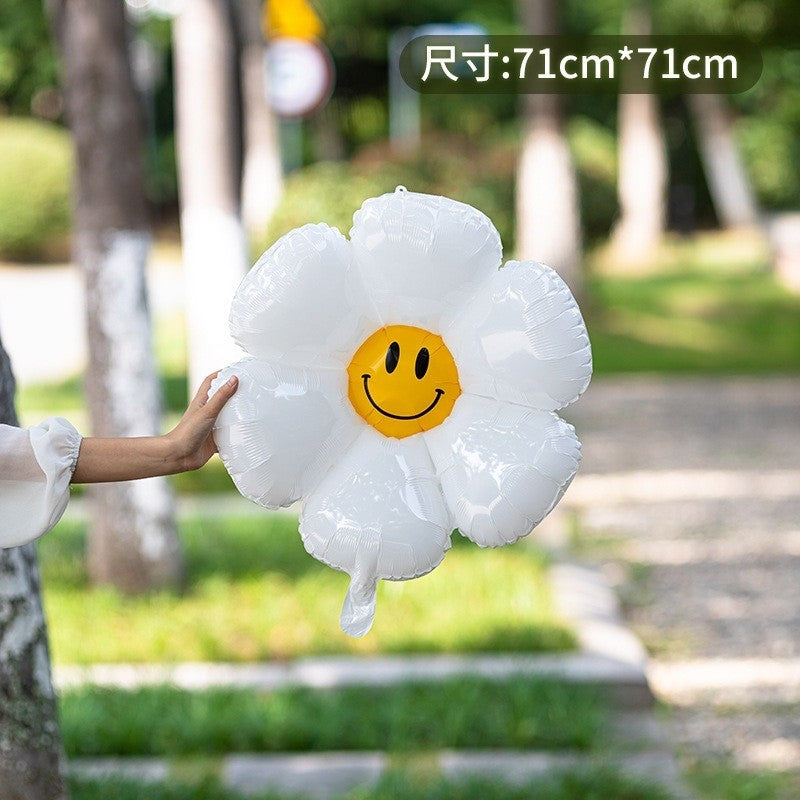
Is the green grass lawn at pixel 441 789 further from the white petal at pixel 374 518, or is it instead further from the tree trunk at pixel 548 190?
the tree trunk at pixel 548 190

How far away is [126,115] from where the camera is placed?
16.3 ft

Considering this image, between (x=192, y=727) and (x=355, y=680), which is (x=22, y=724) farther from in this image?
(x=355, y=680)

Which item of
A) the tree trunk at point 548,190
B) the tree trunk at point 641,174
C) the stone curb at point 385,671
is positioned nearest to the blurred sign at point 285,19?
the tree trunk at point 641,174

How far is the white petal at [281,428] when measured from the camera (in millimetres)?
1983

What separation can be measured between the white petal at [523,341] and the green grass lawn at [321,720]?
1.90 metres

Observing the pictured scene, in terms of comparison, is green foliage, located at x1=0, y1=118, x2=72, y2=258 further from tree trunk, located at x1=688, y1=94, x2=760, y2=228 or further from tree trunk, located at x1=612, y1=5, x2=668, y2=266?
tree trunk, located at x1=688, y1=94, x2=760, y2=228

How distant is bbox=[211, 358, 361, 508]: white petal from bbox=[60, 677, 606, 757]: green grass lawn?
1.86 meters

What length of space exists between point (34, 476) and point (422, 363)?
0.60m

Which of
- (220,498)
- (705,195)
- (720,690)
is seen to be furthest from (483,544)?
(705,195)

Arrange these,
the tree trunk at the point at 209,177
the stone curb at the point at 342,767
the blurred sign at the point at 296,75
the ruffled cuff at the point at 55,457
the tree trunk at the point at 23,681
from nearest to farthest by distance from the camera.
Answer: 1. the ruffled cuff at the point at 55,457
2. the tree trunk at the point at 23,681
3. the stone curb at the point at 342,767
4. the tree trunk at the point at 209,177
5. the blurred sign at the point at 296,75

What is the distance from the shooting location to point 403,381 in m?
2.00

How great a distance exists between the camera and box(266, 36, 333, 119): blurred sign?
18219 millimetres

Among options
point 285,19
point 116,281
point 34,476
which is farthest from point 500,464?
point 285,19

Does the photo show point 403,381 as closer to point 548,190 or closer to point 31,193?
point 548,190
